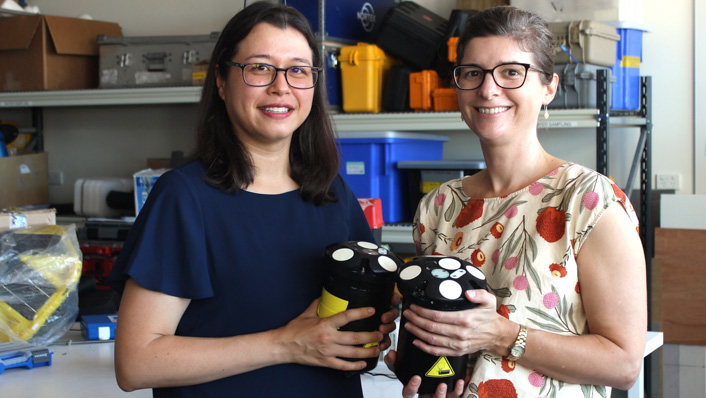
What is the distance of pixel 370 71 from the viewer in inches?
130

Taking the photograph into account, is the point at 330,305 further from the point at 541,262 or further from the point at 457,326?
the point at 541,262

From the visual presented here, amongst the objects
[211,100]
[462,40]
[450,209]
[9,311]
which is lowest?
[9,311]

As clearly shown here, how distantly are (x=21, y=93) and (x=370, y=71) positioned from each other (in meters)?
2.24

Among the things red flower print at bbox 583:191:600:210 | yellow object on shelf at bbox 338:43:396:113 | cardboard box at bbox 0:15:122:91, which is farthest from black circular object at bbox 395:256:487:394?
cardboard box at bbox 0:15:122:91

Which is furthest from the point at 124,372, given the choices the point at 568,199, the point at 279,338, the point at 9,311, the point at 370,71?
the point at 370,71

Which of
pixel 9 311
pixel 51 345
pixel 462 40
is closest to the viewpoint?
pixel 462 40

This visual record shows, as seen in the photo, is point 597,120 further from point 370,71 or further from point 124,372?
point 124,372

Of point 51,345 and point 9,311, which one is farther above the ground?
point 9,311

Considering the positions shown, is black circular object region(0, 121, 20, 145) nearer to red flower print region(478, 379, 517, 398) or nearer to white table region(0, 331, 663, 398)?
white table region(0, 331, 663, 398)

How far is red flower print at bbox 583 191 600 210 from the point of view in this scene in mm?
1056

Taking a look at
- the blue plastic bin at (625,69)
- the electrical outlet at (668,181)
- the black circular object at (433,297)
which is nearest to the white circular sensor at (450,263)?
the black circular object at (433,297)

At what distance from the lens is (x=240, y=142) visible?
125 centimetres

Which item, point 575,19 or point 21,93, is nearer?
point 575,19

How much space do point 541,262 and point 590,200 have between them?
0.13 m
